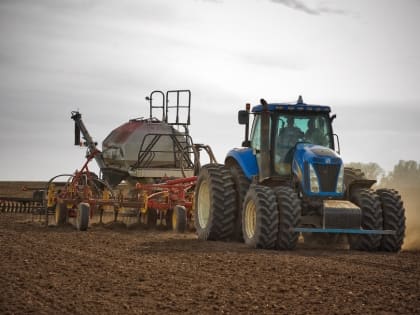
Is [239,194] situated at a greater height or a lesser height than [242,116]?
lesser

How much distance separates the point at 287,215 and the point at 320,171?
117 centimetres

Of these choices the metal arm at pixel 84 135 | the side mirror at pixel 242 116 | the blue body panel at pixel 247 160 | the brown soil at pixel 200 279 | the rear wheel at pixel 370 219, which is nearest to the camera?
the brown soil at pixel 200 279

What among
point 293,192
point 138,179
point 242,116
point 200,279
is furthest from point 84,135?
point 200,279

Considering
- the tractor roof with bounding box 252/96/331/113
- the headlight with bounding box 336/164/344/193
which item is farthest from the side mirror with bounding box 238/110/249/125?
the headlight with bounding box 336/164/344/193

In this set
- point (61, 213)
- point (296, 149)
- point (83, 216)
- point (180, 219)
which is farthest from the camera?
point (61, 213)

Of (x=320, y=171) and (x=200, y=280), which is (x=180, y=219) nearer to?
(x=320, y=171)

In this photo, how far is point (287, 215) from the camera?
11.9 metres

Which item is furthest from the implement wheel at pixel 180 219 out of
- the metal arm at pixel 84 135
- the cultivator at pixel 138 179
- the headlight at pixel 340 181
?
the metal arm at pixel 84 135

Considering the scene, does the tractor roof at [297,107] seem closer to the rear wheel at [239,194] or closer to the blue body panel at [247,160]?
the blue body panel at [247,160]

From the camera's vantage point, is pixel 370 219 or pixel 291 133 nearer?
pixel 370 219

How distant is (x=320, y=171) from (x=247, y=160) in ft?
4.92

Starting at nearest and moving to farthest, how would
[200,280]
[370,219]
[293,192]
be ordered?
[200,280] < [293,192] < [370,219]

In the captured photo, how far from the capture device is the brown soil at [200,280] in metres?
7.52

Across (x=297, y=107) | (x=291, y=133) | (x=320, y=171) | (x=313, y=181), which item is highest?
(x=297, y=107)
